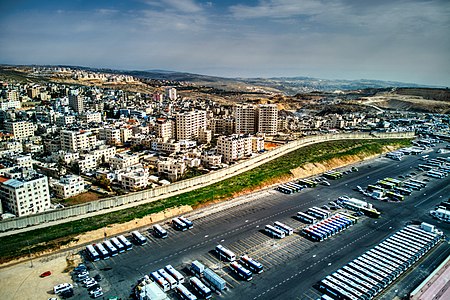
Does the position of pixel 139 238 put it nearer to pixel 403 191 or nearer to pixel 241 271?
pixel 241 271

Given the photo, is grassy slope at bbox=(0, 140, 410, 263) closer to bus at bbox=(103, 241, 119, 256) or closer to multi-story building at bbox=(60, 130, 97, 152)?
bus at bbox=(103, 241, 119, 256)

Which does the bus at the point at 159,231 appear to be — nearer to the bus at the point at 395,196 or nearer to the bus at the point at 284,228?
the bus at the point at 284,228

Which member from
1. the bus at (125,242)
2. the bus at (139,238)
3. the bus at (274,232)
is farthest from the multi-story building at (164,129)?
the bus at (274,232)

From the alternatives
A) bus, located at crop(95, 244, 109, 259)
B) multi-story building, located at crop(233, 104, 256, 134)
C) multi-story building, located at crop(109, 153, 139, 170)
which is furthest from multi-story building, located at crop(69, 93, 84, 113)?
bus, located at crop(95, 244, 109, 259)

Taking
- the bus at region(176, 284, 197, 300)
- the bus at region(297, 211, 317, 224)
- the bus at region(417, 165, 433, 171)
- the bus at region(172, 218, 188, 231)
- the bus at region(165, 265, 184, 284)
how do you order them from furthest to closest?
the bus at region(417, 165, 433, 171) < the bus at region(297, 211, 317, 224) < the bus at region(172, 218, 188, 231) < the bus at region(165, 265, 184, 284) < the bus at region(176, 284, 197, 300)

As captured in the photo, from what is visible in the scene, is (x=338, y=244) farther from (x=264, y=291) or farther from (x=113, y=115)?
(x=113, y=115)

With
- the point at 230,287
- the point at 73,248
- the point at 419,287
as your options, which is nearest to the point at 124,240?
the point at 73,248

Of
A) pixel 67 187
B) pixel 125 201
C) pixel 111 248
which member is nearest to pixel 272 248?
pixel 111 248
